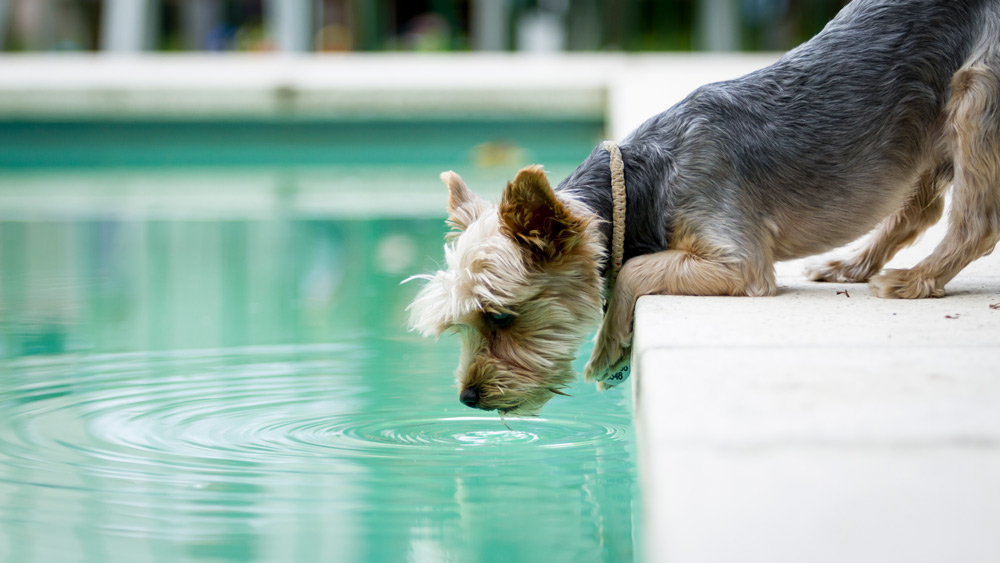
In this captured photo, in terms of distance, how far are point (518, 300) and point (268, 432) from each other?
84cm

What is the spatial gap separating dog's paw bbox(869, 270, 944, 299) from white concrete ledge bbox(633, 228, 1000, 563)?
34.9 inches

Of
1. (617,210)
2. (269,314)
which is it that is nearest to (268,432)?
(617,210)

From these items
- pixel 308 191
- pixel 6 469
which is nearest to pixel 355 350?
pixel 6 469

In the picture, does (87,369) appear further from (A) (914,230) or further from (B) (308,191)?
(B) (308,191)

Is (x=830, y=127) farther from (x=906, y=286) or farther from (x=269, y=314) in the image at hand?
(x=269, y=314)

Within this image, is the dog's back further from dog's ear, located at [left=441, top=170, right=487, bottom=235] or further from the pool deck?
dog's ear, located at [left=441, top=170, right=487, bottom=235]

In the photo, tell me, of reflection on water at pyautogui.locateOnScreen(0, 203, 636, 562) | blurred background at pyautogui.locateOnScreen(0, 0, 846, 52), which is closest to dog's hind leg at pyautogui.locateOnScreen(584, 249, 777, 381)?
reflection on water at pyautogui.locateOnScreen(0, 203, 636, 562)

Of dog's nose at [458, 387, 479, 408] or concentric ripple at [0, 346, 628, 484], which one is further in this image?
dog's nose at [458, 387, 479, 408]

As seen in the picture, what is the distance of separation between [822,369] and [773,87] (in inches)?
65.2

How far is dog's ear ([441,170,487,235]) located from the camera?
3414mm

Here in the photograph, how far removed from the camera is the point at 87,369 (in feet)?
13.5

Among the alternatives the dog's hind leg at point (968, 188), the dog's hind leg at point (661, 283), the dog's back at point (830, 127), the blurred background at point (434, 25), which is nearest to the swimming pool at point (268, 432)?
the dog's hind leg at point (661, 283)

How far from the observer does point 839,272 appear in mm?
4094

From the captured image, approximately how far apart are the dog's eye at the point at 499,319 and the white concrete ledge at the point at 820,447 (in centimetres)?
81
